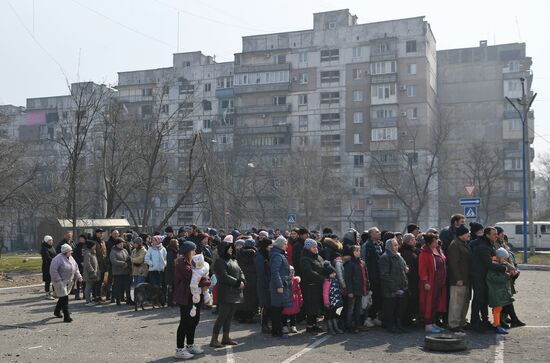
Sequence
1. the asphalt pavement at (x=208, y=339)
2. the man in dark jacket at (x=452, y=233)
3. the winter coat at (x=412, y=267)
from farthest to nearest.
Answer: the man in dark jacket at (x=452, y=233)
the winter coat at (x=412, y=267)
the asphalt pavement at (x=208, y=339)

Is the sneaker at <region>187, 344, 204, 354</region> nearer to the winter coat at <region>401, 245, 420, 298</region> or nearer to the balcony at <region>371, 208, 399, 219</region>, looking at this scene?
the winter coat at <region>401, 245, 420, 298</region>

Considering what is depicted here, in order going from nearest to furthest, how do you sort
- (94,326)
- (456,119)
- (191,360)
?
1. (191,360)
2. (94,326)
3. (456,119)

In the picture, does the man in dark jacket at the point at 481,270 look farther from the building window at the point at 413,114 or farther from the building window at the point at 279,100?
the building window at the point at 279,100

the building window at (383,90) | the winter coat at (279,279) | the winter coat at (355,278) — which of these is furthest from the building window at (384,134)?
the winter coat at (279,279)

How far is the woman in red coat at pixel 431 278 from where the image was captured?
1114 centimetres

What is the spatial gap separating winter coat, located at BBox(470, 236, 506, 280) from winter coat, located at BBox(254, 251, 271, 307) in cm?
381

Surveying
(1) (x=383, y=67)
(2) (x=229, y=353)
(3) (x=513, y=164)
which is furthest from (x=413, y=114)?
(2) (x=229, y=353)

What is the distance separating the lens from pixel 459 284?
11.1 m

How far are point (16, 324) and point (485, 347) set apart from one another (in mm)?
9583

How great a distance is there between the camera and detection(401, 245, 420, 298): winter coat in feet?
38.3

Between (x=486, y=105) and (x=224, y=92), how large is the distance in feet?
112

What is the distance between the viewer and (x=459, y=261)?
11.1 m

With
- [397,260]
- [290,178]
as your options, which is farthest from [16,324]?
[290,178]

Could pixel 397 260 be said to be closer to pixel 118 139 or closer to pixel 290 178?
pixel 118 139
